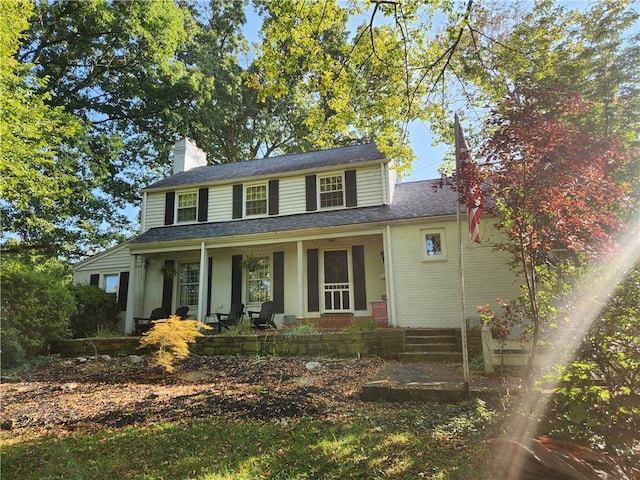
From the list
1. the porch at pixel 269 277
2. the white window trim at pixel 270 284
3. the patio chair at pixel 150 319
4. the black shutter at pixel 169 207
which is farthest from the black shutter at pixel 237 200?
the patio chair at pixel 150 319

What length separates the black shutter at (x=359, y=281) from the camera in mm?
11508

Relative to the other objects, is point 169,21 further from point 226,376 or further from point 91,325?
point 226,376

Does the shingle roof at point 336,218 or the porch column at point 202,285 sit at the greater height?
the shingle roof at point 336,218

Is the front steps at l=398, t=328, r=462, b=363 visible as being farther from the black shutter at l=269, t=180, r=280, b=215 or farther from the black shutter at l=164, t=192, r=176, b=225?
the black shutter at l=164, t=192, r=176, b=225

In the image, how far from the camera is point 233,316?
11.8 meters

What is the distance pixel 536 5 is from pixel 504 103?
832 centimetres

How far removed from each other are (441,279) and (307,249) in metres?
4.49

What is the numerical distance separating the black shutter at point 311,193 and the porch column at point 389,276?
3.08 meters

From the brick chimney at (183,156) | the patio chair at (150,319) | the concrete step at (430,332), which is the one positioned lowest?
the concrete step at (430,332)

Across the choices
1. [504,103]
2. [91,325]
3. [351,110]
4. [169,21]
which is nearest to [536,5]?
[351,110]

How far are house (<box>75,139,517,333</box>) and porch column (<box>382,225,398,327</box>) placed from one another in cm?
3

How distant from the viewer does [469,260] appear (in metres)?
10.2

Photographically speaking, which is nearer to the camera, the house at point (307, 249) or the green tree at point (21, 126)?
the green tree at point (21, 126)

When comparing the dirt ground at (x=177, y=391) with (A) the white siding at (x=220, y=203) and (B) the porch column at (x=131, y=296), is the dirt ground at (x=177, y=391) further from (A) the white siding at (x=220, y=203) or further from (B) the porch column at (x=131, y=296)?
(A) the white siding at (x=220, y=203)
